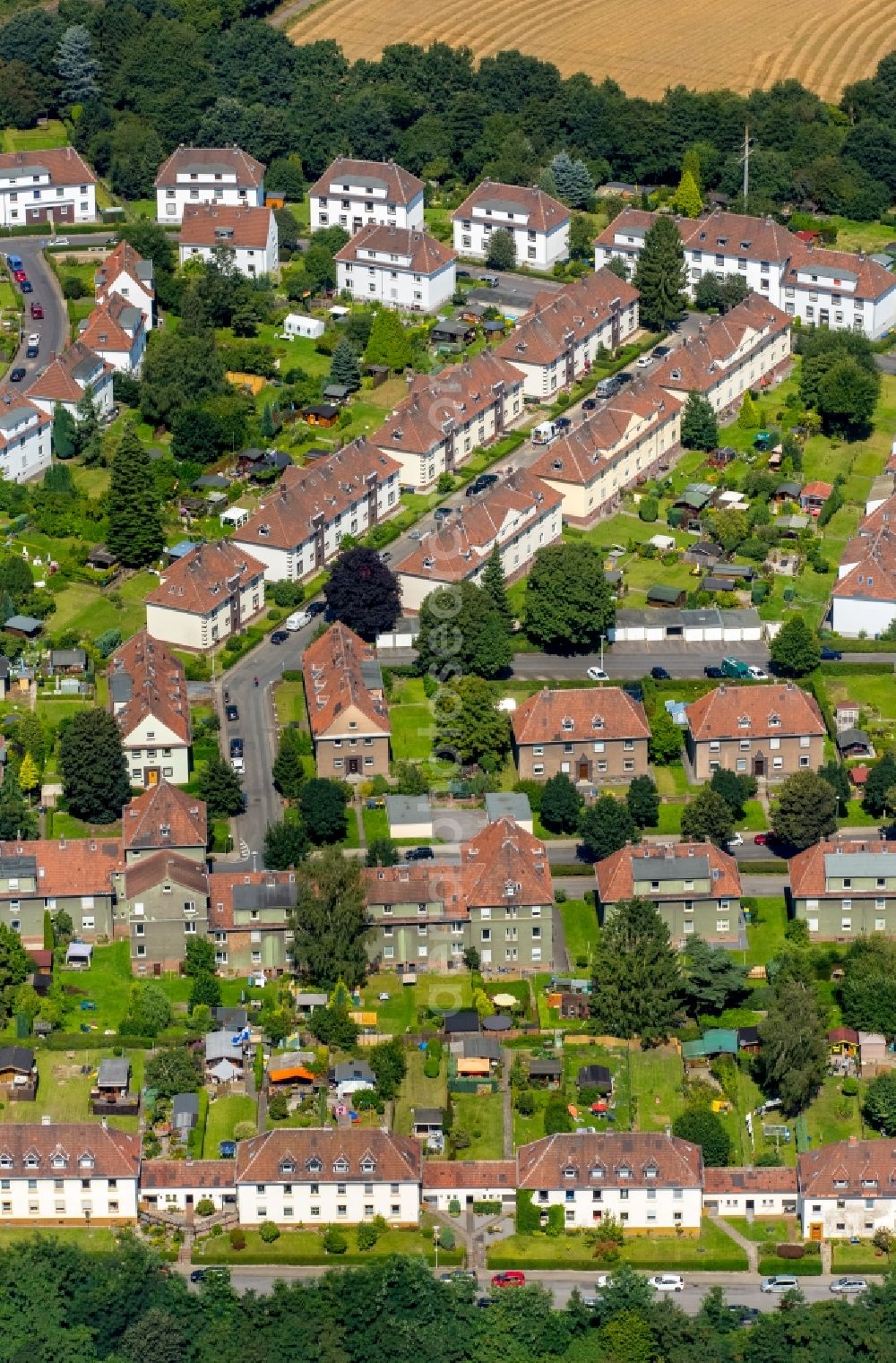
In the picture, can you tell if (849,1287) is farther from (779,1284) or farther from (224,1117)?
(224,1117)

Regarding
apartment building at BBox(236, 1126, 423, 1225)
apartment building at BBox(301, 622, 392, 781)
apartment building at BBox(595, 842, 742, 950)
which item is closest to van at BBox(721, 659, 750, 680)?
apartment building at BBox(301, 622, 392, 781)

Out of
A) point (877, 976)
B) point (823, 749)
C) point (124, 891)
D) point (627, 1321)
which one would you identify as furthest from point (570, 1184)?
point (823, 749)

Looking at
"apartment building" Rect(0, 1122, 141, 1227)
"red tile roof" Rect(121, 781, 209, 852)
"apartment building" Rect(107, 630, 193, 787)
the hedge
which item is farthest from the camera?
"apartment building" Rect(107, 630, 193, 787)

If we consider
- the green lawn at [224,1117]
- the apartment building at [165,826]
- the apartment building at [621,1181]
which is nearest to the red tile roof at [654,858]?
the apartment building at [621,1181]

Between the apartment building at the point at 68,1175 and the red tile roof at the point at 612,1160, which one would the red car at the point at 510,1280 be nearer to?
the red tile roof at the point at 612,1160

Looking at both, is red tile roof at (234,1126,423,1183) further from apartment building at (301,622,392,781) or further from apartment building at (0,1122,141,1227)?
apartment building at (301,622,392,781)

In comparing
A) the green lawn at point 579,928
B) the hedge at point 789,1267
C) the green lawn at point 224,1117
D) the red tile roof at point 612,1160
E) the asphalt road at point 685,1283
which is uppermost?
the red tile roof at point 612,1160

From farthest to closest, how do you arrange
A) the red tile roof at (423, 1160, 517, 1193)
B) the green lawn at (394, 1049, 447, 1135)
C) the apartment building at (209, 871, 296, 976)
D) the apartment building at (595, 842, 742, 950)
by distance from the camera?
the apartment building at (595, 842, 742, 950) < the apartment building at (209, 871, 296, 976) < the green lawn at (394, 1049, 447, 1135) < the red tile roof at (423, 1160, 517, 1193)
